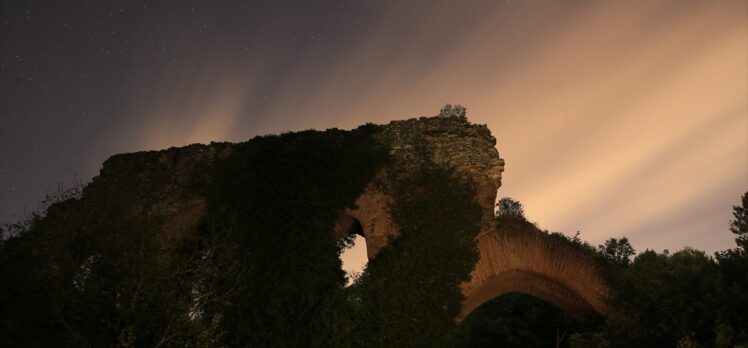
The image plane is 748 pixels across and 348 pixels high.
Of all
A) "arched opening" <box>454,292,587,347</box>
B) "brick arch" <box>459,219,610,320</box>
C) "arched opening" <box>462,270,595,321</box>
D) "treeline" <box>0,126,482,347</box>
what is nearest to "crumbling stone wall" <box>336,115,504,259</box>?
"treeline" <box>0,126,482,347</box>

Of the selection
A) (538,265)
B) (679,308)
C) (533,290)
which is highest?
(538,265)

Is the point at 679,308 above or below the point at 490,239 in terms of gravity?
below

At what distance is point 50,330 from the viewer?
9.13 meters

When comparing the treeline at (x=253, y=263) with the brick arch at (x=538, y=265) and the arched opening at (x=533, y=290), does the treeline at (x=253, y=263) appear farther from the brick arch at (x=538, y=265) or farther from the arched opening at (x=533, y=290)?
the arched opening at (x=533, y=290)

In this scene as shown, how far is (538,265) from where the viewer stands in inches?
476

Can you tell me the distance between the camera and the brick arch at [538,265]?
465 inches

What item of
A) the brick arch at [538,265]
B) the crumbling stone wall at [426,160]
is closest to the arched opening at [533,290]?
the brick arch at [538,265]

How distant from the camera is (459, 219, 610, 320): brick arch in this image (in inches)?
465

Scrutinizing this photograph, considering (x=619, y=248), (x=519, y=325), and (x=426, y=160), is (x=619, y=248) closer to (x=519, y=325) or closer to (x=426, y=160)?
(x=519, y=325)

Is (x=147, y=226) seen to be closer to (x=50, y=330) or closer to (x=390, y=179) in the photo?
(x=50, y=330)

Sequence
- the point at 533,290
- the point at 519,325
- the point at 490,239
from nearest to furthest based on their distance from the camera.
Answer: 1. the point at 490,239
2. the point at 533,290
3. the point at 519,325

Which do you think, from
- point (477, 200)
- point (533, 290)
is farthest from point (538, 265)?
point (477, 200)

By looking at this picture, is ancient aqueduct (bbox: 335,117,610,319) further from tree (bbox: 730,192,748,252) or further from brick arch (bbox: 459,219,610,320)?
tree (bbox: 730,192,748,252)

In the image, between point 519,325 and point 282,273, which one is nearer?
point 282,273
